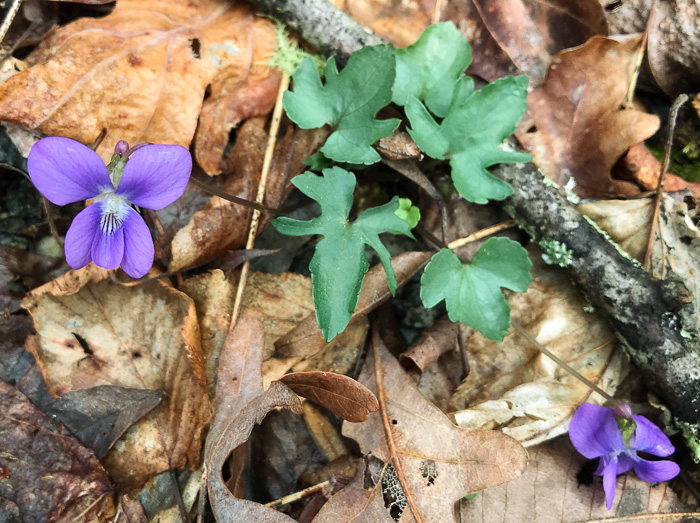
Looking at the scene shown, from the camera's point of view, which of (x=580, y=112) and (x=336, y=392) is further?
(x=580, y=112)

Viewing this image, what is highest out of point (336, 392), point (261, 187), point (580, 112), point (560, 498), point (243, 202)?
point (580, 112)

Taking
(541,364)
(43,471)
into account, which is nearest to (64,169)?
(43,471)

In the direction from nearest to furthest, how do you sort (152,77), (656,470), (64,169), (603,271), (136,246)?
(64,169) → (136,246) → (656,470) → (603,271) → (152,77)

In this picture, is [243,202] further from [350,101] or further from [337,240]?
[350,101]

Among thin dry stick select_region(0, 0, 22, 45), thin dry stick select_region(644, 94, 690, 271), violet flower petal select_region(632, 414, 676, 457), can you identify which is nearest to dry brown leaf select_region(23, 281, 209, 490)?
thin dry stick select_region(0, 0, 22, 45)

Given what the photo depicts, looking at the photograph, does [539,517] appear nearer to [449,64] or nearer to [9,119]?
[449,64]

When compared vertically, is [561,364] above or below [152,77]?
below

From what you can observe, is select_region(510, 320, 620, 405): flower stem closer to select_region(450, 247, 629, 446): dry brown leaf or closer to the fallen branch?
select_region(450, 247, 629, 446): dry brown leaf
